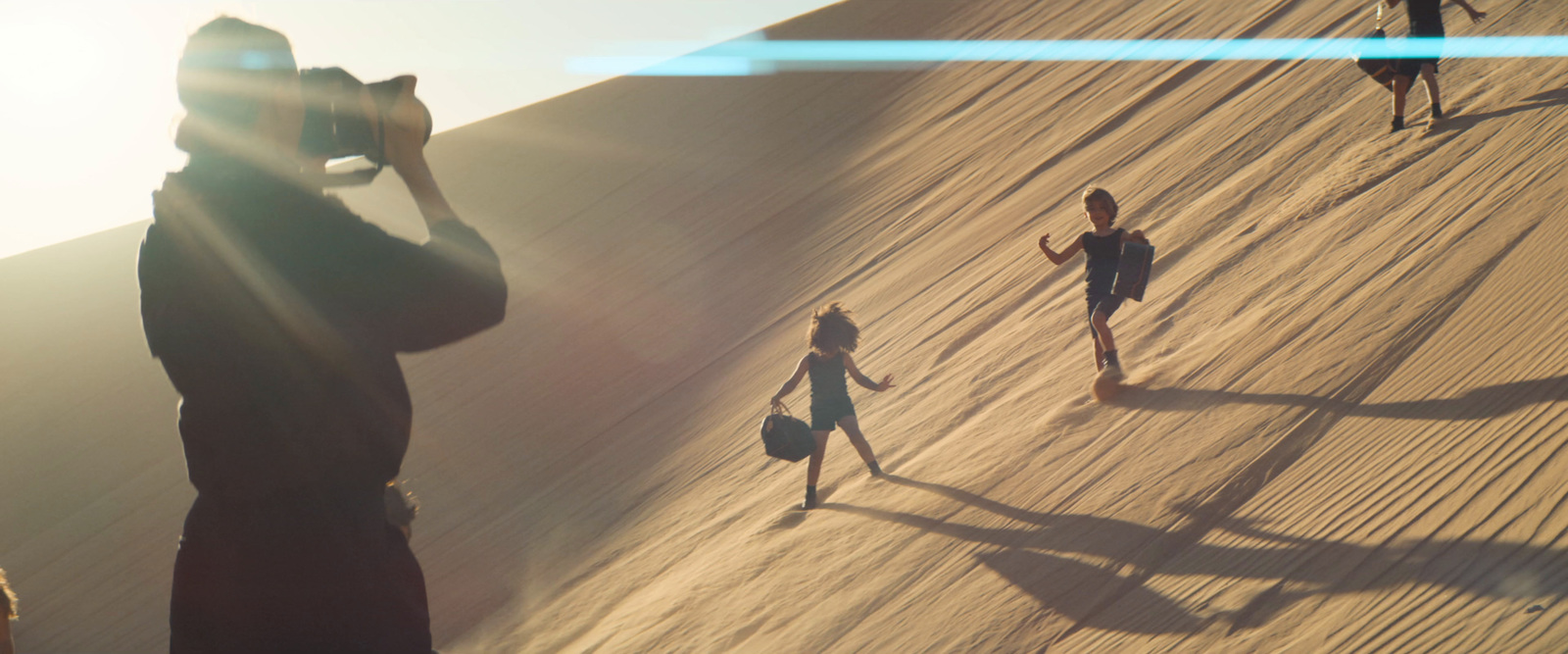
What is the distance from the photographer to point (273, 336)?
4.27 feet

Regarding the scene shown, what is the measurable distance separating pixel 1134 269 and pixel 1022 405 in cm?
160

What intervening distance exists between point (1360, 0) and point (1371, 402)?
11.2 metres

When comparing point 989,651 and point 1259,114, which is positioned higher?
point 1259,114

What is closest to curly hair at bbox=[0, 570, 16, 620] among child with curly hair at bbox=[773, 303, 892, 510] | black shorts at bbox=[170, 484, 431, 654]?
black shorts at bbox=[170, 484, 431, 654]

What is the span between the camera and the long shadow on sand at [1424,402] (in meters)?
4.37

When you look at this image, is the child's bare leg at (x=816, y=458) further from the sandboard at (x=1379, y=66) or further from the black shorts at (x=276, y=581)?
the sandboard at (x=1379, y=66)

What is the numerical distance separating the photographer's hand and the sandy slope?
3.24 metres

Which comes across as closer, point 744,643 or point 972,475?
point 744,643

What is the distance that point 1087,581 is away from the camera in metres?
4.55

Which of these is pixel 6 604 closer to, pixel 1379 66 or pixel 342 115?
pixel 342 115

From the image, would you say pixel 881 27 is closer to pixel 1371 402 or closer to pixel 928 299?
pixel 928 299

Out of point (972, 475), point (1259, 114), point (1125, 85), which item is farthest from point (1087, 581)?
point (1125, 85)

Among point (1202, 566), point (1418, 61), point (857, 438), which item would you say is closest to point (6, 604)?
point (857, 438)

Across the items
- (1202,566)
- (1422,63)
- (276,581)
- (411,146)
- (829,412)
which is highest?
(411,146)
